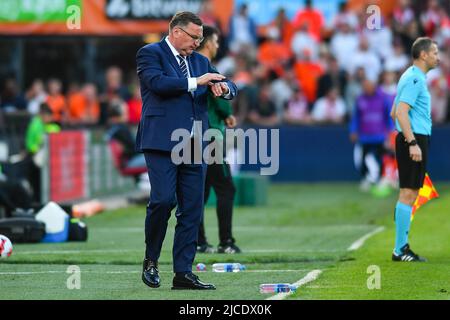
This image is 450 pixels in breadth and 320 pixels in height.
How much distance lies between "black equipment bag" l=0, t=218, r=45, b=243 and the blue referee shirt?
4895mm

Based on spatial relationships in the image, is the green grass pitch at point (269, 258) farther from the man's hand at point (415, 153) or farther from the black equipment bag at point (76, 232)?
the man's hand at point (415, 153)

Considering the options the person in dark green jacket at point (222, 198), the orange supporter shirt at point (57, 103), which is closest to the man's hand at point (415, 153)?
the person in dark green jacket at point (222, 198)

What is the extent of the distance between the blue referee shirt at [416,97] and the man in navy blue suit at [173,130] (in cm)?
278

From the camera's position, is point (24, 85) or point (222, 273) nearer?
point (222, 273)

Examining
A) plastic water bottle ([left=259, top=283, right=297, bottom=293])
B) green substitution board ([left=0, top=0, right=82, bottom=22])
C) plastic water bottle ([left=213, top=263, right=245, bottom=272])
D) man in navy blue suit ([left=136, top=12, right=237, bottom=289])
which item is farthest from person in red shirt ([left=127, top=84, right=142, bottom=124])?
plastic water bottle ([left=259, top=283, right=297, bottom=293])

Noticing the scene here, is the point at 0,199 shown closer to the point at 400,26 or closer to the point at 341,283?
the point at 341,283

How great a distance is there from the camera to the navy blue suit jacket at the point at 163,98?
406 inches

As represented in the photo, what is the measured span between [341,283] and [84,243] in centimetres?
539

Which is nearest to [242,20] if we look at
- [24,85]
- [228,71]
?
[228,71]

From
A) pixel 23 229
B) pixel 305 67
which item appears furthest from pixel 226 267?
pixel 305 67

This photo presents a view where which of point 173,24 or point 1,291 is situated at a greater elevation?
point 173,24

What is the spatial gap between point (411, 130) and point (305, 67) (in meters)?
17.2

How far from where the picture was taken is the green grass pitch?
404 inches
